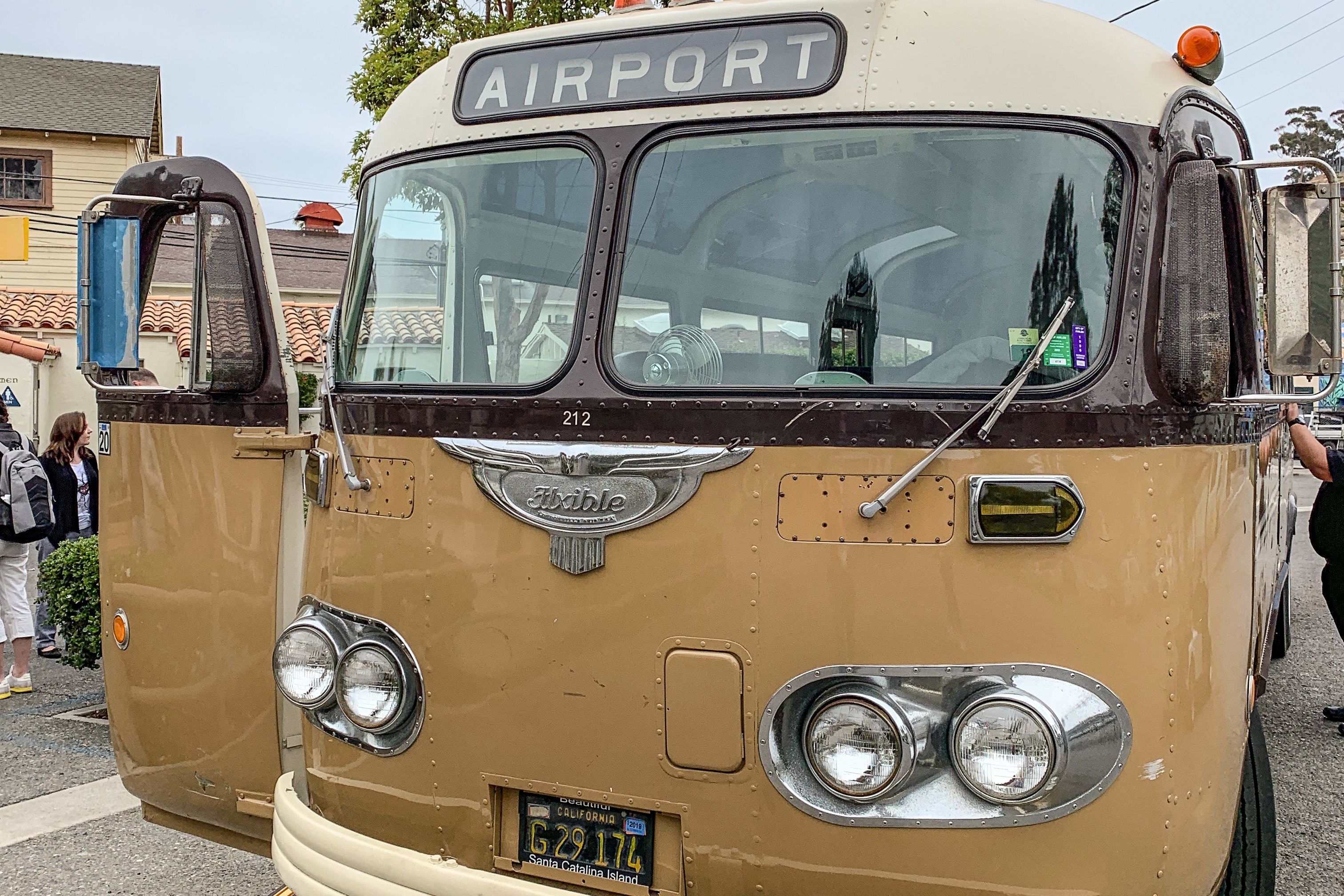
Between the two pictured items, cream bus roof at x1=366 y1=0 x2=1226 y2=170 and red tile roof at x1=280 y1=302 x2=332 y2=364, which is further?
red tile roof at x1=280 y1=302 x2=332 y2=364

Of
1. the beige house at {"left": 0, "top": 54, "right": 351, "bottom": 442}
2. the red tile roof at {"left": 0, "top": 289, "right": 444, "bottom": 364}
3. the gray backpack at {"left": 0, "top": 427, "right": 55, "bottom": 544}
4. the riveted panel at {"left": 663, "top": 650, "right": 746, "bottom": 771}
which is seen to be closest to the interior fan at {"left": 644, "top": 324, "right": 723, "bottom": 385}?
the riveted panel at {"left": 663, "top": 650, "right": 746, "bottom": 771}

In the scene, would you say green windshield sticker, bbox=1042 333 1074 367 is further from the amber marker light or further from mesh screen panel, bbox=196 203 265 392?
the amber marker light

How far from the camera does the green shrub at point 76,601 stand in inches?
280

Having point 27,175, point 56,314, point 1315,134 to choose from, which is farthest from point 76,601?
point 1315,134

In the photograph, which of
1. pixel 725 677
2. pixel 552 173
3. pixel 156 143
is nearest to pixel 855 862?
pixel 725 677

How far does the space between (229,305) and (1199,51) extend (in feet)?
9.75

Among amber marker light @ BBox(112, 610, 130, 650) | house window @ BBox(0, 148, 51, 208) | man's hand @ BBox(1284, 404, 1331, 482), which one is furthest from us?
house window @ BBox(0, 148, 51, 208)

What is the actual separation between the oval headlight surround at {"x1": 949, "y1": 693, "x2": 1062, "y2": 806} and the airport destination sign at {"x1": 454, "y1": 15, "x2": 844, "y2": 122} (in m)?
1.57

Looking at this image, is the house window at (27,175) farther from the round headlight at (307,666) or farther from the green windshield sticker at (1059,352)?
the green windshield sticker at (1059,352)

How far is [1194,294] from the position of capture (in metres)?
2.92

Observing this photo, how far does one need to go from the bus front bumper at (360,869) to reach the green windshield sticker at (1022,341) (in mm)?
1709

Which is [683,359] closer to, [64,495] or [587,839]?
[587,839]

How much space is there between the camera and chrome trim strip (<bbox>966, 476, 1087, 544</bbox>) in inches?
108

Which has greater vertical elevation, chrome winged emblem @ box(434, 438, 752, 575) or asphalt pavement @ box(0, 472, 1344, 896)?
chrome winged emblem @ box(434, 438, 752, 575)
